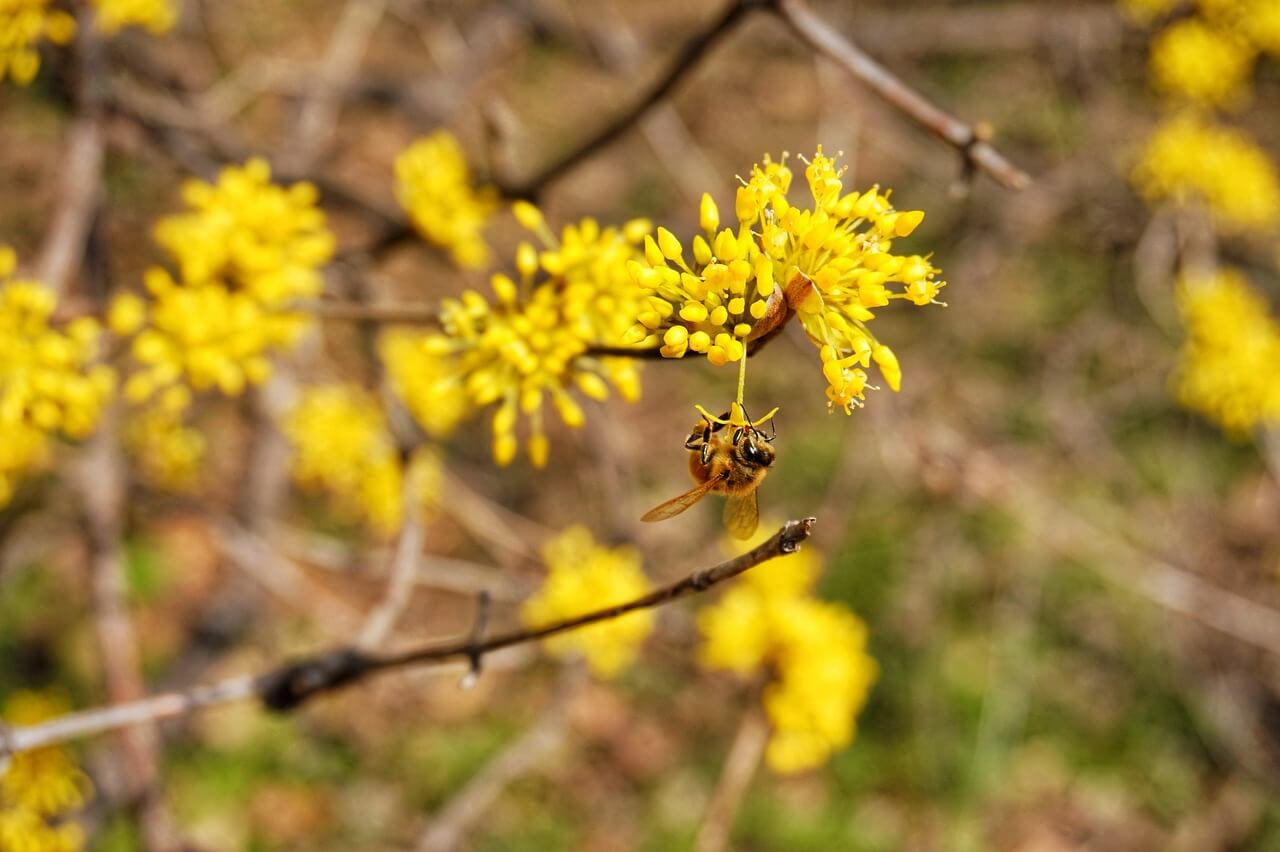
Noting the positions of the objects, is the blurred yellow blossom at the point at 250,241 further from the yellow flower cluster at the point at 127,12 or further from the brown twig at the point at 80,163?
the yellow flower cluster at the point at 127,12

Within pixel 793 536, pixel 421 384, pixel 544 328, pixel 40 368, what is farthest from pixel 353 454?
pixel 793 536

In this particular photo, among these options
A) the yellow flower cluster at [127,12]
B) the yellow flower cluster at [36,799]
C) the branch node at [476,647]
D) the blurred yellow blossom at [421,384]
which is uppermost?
the yellow flower cluster at [127,12]

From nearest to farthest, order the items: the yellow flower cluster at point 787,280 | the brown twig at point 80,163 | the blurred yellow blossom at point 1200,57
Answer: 1. the yellow flower cluster at point 787,280
2. the brown twig at point 80,163
3. the blurred yellow blossom at point 1200,57

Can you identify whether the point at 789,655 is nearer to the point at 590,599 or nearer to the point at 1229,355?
the point at 590,599

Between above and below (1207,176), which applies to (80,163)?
above

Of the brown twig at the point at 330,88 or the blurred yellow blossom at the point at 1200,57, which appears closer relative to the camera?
the brown twig at the point at 330,88

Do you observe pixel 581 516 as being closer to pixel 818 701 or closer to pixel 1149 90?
pixel 818 701

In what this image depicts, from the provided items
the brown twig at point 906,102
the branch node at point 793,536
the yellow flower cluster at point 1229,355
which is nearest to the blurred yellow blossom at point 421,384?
the brown twig at point 906,102
